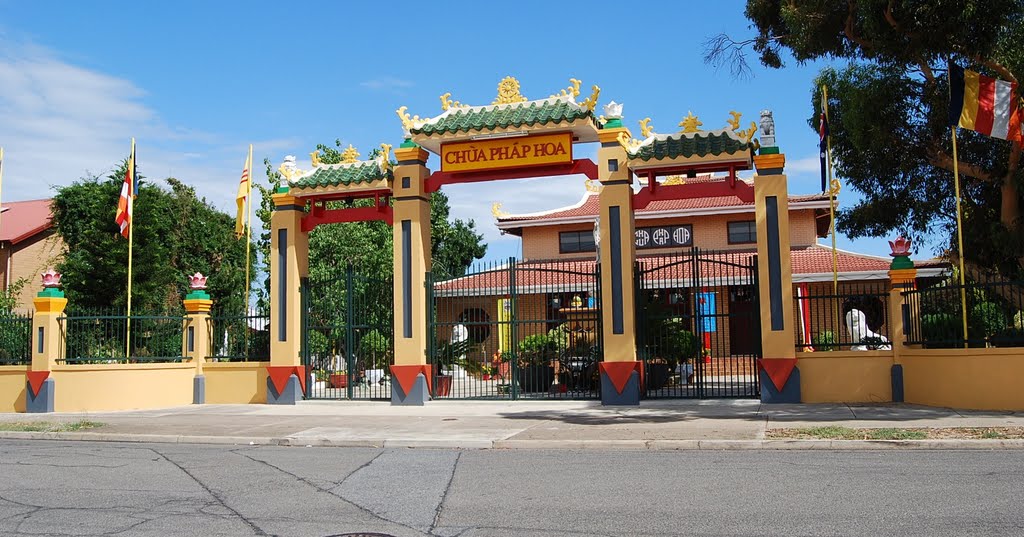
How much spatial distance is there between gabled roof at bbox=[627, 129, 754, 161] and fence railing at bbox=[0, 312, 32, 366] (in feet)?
45.9

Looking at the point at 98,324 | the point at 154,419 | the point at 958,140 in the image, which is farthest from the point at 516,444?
the point at 958,140

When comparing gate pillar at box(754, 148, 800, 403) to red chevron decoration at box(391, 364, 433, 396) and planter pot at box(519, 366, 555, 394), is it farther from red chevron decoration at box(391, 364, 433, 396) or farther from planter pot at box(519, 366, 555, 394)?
red chevron decoration at box(391, 364, 433, 396)

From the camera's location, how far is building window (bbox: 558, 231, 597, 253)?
116ft

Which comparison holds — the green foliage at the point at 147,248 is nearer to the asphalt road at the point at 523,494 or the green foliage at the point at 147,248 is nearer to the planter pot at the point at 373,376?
the planter pot at the point at 373,376

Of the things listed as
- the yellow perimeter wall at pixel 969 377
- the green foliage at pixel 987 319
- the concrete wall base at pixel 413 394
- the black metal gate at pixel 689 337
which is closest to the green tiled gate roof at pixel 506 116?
the black metal gate at pixel 689 337

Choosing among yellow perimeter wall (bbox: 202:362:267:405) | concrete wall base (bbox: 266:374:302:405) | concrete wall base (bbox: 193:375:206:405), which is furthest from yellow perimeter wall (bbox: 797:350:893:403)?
concrete wall base (bbox: 193:375:206:405)

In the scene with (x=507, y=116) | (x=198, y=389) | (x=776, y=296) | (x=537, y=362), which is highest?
(x=507, y=116)

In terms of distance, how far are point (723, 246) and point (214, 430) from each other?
2287cm

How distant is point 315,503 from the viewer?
8344 mm

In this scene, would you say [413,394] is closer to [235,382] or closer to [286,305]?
[286,305]

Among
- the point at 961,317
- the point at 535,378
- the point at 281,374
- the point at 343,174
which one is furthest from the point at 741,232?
the point at 281,374

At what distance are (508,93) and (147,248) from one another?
17276 mm

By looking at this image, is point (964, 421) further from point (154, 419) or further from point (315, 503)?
point (154, 419)

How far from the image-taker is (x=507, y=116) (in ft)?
61.1
